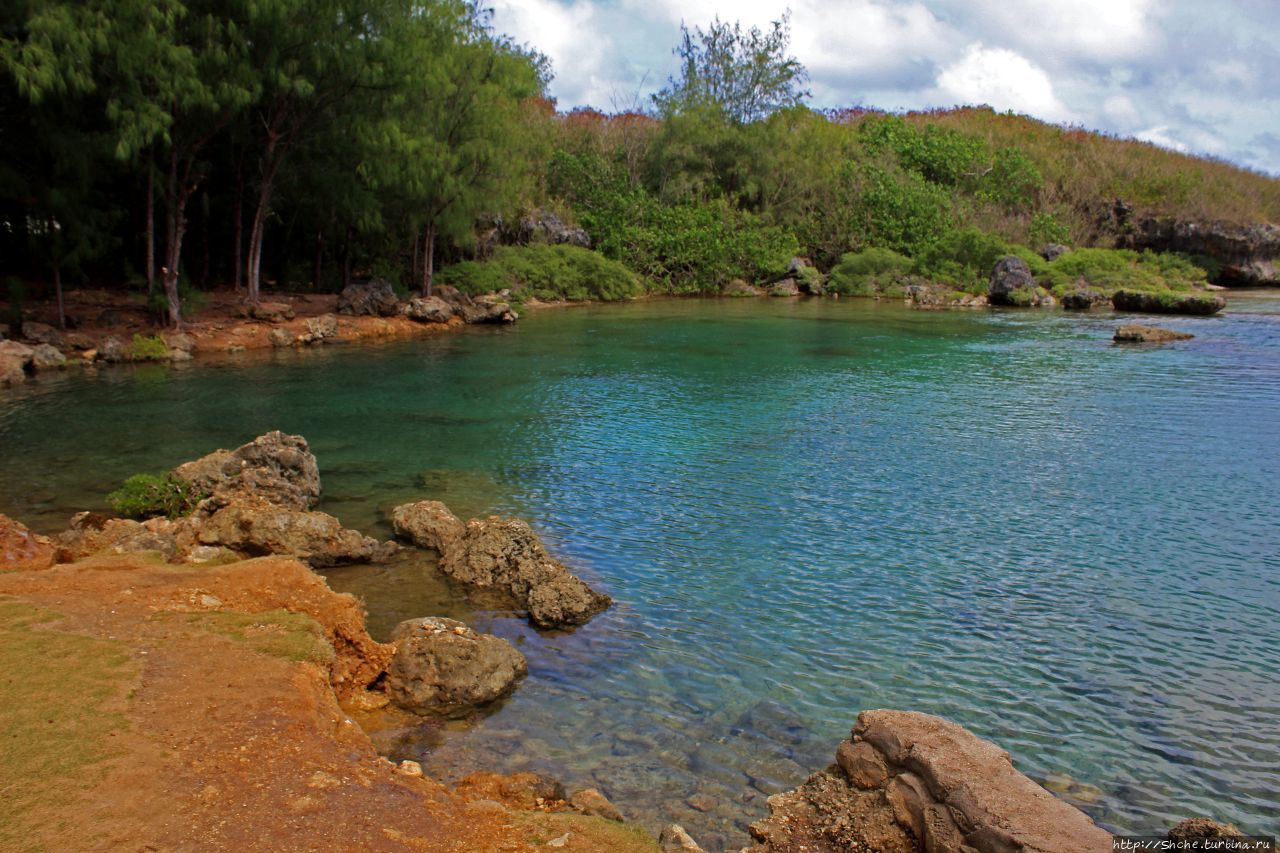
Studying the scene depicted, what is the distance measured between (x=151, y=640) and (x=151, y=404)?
16.7 meters

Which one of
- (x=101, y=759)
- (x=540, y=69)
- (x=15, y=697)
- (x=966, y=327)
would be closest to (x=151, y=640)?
(x=15, y=697)

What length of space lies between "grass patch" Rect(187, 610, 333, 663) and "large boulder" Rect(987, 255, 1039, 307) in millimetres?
50396

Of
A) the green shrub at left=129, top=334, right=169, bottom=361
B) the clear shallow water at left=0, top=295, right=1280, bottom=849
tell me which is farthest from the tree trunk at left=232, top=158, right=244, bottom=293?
the clear shallow water at left=0, top=295, right=1280, bottom=849

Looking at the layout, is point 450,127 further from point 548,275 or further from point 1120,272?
point 1120,272

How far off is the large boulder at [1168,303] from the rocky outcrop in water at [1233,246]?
1940cm

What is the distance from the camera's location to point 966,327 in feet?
136

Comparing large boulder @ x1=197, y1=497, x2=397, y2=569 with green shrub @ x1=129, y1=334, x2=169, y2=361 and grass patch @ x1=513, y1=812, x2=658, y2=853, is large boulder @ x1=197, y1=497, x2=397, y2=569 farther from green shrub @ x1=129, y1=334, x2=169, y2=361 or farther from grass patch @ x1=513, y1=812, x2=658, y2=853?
green shrub @ x1=129, y1=334, x2=169, y2=361

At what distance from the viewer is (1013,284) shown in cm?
5250

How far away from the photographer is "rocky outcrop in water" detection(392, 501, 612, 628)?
1060 cm

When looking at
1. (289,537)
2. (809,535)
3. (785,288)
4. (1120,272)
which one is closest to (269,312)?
(289,537)

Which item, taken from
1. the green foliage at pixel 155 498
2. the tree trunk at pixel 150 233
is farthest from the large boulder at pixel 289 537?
the tree trunk at pixel 150 233

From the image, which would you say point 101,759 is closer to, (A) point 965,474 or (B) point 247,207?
(A) point 965,474

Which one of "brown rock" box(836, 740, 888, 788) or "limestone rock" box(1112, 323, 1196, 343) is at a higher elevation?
"limestone rock" box(1112, 323, 1196, 343)

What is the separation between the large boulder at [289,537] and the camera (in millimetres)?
12094
